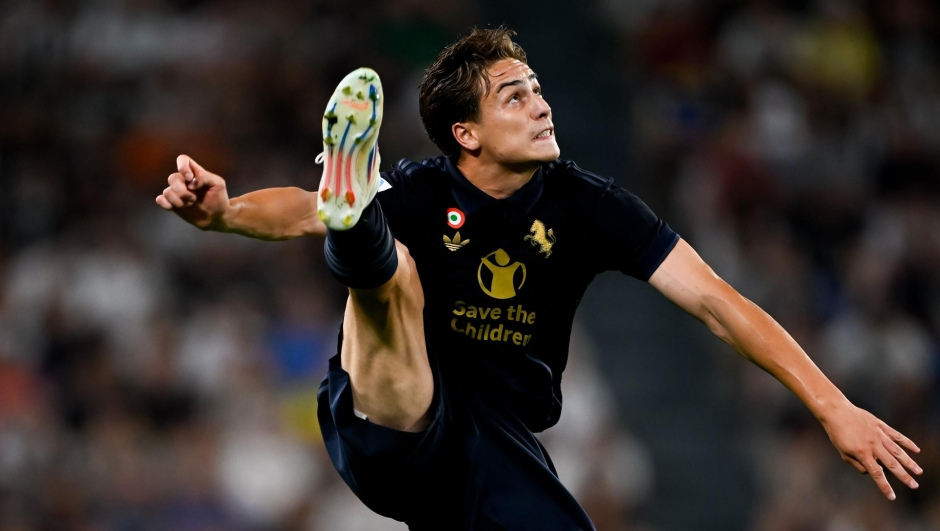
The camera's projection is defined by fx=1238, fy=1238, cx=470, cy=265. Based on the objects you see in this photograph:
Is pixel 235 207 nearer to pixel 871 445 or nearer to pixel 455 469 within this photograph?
pixel 455 469

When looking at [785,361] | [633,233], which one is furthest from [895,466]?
[633,233]

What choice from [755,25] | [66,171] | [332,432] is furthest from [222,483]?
[755,25]

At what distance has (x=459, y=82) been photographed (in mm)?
3576

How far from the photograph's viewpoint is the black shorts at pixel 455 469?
11.0ft

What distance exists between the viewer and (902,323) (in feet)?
23.5

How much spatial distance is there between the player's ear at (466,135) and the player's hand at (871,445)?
1234mm

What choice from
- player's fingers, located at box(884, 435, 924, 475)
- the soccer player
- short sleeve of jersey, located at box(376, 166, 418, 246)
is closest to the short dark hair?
the soccer player

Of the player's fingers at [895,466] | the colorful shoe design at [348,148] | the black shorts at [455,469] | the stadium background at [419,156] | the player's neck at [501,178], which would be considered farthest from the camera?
the stadium background at [419,156]

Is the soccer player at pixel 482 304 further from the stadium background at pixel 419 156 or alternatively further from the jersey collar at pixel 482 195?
the stadium background at pixel 419 156

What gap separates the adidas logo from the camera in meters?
3.39

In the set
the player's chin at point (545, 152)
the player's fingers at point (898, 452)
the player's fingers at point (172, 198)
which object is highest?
the player's chin at point (545, 152)

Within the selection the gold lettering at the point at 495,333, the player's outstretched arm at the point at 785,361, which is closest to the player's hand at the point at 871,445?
the player's outstretched arm at the point at 785,361

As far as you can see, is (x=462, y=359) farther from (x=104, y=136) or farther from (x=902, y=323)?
(x=902, y=323)

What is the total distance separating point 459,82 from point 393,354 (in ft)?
2.81
